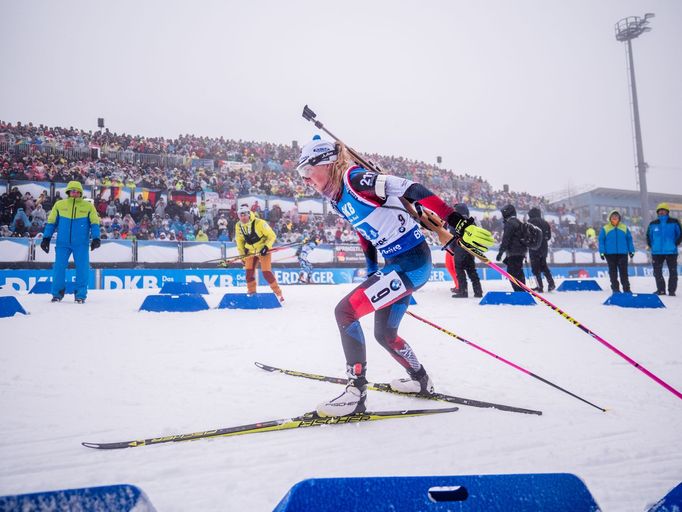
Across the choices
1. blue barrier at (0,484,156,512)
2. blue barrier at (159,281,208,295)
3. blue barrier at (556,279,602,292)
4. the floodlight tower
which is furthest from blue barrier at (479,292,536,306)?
the floodlight tower

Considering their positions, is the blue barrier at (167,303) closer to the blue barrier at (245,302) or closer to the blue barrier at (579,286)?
the blue barrier at (245,302)

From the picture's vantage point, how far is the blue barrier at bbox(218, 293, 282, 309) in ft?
25.3

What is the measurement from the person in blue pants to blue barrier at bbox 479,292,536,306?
802 cm

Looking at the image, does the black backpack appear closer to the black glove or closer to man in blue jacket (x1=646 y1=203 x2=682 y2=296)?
man in blue jacket (x1=646 y1=203 x2=682 y2=296)

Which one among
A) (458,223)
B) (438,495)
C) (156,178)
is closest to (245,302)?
(458,223)

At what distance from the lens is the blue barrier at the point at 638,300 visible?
7.62 meters

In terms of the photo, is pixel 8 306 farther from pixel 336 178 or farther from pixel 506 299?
pixel 506 299

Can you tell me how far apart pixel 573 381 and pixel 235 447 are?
295 cm

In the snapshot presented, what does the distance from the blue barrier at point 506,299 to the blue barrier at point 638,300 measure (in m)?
1.59

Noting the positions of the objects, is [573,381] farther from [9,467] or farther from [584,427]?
[9,467]

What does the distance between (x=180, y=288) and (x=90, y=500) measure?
8.34 metres

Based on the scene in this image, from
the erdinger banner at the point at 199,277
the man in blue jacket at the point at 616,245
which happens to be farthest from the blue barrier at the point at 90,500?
the erdinger banner at the point at 199,277

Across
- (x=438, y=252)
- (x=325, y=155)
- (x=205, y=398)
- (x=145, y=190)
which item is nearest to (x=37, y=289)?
(x=145, y=190)

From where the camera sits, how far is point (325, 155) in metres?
2.88
